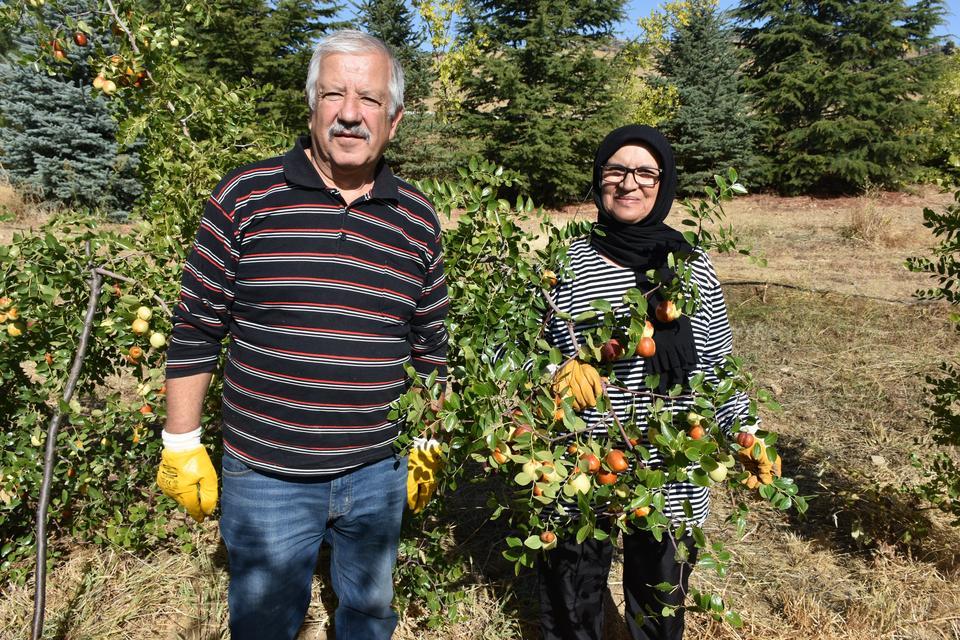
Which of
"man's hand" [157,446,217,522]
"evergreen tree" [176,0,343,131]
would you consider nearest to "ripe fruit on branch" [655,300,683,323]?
"man's hand" [157,446,217,522]

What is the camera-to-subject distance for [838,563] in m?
2.54

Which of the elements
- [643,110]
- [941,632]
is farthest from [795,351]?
[643,110]

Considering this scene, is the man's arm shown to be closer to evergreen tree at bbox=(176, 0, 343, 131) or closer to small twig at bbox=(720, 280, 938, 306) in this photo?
small twig at bbox=(720, 280, 938, 306)

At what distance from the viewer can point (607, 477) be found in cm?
128

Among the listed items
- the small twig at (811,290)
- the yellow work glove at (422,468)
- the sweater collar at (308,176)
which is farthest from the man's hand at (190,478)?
the small twig at (811,290)

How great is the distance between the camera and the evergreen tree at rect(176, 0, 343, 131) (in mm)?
12436

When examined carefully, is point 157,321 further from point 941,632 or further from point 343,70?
point 941,632

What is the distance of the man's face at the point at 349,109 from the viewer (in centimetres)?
132

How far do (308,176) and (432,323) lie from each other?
0.49m

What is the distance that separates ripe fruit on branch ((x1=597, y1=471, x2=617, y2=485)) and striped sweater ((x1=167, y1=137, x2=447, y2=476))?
21.6 inches

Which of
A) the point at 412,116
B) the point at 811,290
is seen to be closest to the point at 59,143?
the point at 412,116

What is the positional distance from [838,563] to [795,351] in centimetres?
268

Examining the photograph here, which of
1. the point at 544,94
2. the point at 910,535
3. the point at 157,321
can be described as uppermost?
the point at 544,94

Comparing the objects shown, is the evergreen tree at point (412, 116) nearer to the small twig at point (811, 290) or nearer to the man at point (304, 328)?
the small twig at point (811, 290)
